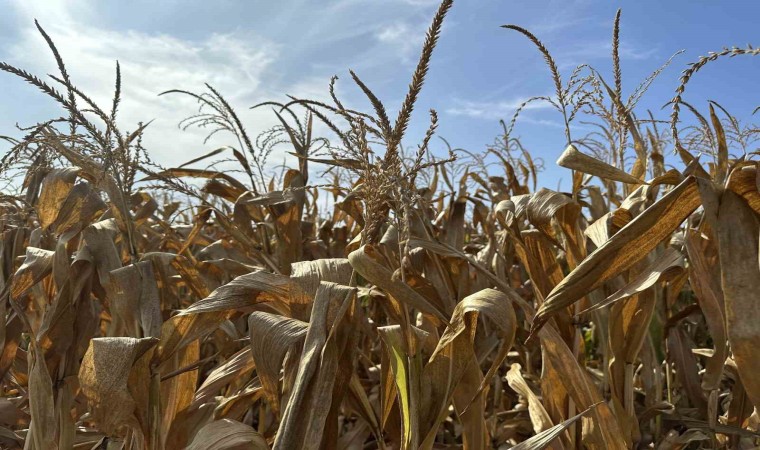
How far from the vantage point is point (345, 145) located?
144 cm

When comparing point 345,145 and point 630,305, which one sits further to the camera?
point 630,305

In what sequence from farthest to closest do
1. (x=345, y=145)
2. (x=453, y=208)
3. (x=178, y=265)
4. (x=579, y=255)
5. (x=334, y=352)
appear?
(x=453, y=208) → (x=178, y=265) → (x=579, y=255) → (x=345, y=145) → (x=334, y=352)

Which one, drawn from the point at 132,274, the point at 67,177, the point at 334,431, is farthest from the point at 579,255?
the point at 67,177

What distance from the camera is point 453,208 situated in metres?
2.45

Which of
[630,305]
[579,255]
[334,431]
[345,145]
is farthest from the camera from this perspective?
[579,255]

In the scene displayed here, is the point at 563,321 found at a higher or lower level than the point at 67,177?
lower

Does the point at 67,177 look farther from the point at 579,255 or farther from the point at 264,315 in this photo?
the point at 579,255

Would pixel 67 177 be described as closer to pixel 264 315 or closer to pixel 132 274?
pixel 132 274

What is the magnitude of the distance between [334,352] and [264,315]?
0.19 meters

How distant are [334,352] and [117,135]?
806 mm

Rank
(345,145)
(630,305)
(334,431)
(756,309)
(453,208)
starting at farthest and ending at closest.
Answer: (453,208), (630,305), (345,145), (334,431), (756,309)

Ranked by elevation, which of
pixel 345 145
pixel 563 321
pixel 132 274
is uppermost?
pixel 345 145

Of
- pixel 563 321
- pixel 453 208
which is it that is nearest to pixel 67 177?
pixel 453 208

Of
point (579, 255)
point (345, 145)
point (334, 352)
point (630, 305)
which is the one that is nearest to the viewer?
point (334, 352)
